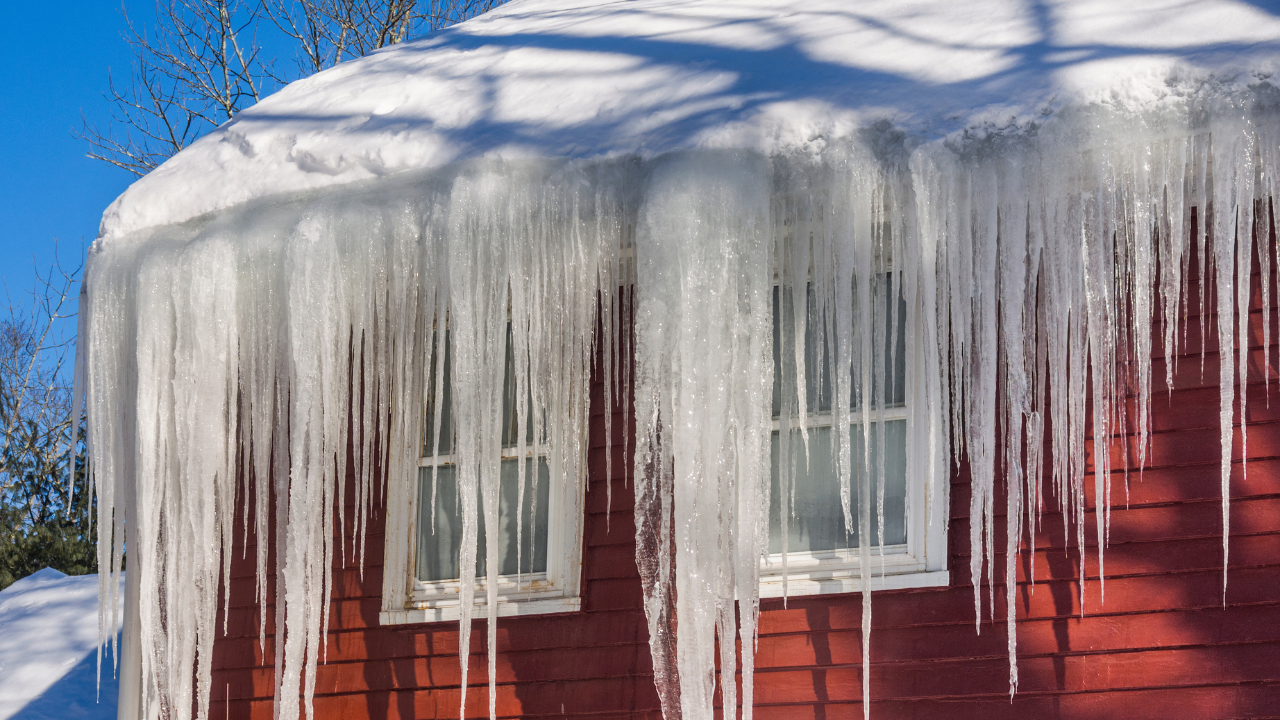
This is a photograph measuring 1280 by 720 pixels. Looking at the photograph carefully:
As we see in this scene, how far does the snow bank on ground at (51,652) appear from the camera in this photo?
6.40 meters

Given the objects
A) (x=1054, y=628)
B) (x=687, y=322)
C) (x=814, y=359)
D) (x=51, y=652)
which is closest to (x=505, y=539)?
(x=814, y=359)

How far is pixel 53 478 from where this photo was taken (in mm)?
17906

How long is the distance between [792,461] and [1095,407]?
115 cm

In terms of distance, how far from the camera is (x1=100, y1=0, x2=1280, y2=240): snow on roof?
93.0 inches

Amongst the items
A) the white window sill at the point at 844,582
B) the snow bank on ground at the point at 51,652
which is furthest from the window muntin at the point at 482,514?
the snow bank on ground at the point at 51,652

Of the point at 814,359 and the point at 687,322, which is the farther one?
the point at 814,359

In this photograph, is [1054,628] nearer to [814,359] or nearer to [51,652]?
[814,359]

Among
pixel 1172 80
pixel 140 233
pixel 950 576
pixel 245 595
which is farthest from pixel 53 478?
pixel 1172 80

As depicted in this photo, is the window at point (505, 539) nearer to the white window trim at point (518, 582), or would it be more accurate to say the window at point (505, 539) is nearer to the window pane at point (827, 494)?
the white window trim at point (518, 582)

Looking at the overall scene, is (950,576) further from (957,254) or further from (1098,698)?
(957,254)

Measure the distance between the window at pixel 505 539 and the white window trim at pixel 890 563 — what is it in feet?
2.97

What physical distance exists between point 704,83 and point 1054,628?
2220mm

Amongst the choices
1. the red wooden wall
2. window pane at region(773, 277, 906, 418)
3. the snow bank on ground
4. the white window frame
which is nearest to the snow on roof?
window pane at region(773, 277, 906, 418)

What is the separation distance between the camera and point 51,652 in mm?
7180
